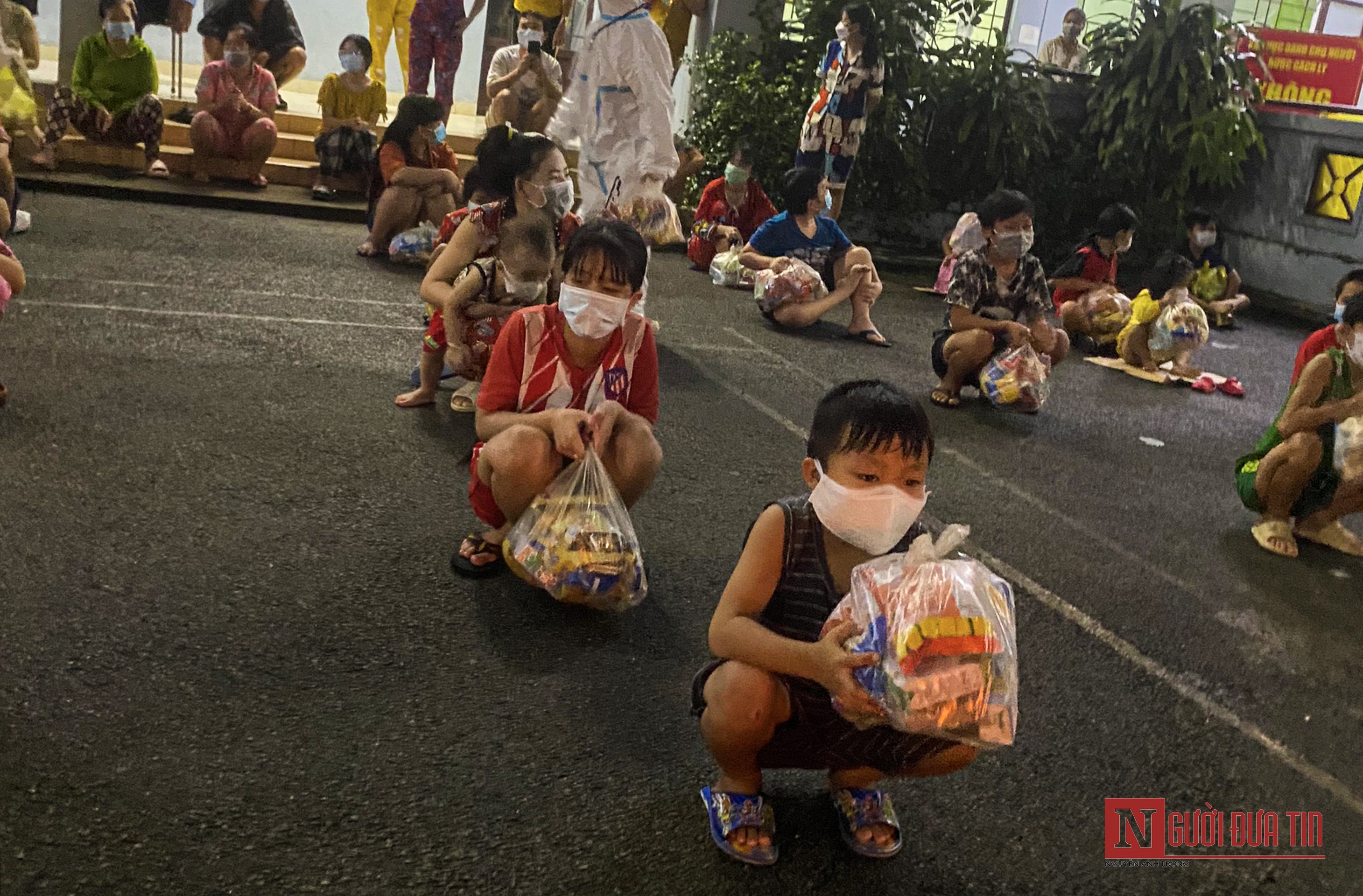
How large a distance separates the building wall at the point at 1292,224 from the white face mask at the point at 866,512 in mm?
10994

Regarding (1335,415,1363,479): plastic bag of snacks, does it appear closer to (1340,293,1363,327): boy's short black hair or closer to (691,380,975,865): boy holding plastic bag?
(1340,293,1363,327): boy's short black hair

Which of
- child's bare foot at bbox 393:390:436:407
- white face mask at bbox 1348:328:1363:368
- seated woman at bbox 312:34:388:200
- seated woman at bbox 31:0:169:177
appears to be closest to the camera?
white face mask at bbox 1348:328:1363:368

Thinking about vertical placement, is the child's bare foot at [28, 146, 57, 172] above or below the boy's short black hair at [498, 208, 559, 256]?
below

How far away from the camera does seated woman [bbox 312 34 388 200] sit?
33.7 feet

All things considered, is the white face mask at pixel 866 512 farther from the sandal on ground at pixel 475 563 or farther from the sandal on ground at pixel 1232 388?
the sandal on ground at pixel 1232 388

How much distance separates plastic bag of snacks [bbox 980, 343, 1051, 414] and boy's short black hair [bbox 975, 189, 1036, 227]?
68 cm

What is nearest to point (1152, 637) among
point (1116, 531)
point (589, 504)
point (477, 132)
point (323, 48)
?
point (1116, 531)

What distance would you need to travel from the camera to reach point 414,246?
326 inches

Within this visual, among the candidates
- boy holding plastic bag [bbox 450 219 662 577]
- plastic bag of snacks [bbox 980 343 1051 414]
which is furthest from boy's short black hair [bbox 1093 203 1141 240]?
boy holding plastic bag [bbox 450 219 662 577]

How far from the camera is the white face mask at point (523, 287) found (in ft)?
16.1

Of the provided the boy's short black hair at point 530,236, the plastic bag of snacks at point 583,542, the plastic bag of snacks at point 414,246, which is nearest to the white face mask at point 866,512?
the plastic bag of snacks at point 583,542

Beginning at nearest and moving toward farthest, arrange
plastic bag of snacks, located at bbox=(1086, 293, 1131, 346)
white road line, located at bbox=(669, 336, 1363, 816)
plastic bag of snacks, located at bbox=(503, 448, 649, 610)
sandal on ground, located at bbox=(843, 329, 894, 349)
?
white road line, located at bbox=(669, 336, 1363, 816)
plastic bag of snacks, located at bbox=(503, 448, 649, 610)
sandal on ground, located at bbox=(843, 329, 894, 349)
plastic bag of snacks, located at bbox=(1086, 293, 1131, 346)

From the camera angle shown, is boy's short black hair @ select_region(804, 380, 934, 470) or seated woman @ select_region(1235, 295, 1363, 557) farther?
seated woman @ select_region(1235, 295, 1363, 557)

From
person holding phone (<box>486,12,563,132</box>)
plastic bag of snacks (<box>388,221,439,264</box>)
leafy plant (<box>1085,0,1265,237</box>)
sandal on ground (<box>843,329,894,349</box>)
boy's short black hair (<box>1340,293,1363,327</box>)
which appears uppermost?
leafy plant (<box>1085,0,1265,237</box>)
